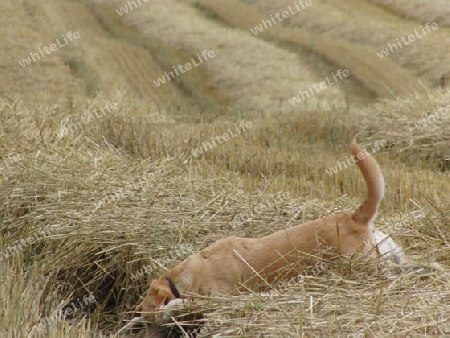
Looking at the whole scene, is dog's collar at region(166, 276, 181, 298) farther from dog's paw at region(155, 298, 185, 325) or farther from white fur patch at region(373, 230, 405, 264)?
white fur patch at region(373, 230, 405, 264)

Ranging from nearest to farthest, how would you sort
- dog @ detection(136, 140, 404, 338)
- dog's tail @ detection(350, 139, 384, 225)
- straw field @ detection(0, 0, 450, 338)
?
straw field @ detection(0, 0, 450, 338) < dog's tail @ detection(350, 139, 384, 225) < dog @ detection(136, 140, 404, 338)

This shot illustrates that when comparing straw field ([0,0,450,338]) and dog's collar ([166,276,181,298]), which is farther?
dog's collar ([166,276,181,298])

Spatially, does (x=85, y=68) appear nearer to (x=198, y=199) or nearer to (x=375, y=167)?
(x=198, y=199)

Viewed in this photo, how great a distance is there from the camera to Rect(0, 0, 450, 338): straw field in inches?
173

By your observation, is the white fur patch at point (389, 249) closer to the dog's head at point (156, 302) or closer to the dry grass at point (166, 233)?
the dry grass at point (166, 233)

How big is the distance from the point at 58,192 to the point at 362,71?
12669 millimetres

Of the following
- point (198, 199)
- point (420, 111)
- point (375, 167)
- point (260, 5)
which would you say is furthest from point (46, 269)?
point (260, 5)

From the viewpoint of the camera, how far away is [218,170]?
869cm

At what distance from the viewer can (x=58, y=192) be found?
21.7 feet

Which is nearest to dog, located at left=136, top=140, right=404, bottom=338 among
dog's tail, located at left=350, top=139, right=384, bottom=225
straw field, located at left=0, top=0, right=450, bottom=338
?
dog's tail, located at left=350, top=139, right=384, bottom=225

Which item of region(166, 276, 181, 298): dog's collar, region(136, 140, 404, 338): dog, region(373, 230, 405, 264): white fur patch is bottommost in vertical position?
region(373, 230, 405, 264): white fur patch

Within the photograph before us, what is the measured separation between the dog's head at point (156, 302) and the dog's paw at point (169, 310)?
1 cm

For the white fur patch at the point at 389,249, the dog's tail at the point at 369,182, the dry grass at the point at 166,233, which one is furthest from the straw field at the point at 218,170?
the dog's tail at the point at 369,182

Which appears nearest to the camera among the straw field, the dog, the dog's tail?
the straw field
